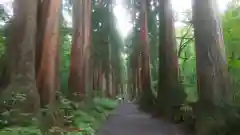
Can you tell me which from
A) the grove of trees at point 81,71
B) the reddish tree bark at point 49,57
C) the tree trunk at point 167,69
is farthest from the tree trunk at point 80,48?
the reddish tree bark at point 49,57

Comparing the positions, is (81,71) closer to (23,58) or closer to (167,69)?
(167,69)

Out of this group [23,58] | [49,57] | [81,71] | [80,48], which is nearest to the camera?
[23,58]

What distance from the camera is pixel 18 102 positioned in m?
8.18

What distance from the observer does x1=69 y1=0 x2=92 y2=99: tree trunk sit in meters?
16.2

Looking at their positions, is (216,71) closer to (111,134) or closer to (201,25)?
(201,25)

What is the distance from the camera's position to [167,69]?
15859mm

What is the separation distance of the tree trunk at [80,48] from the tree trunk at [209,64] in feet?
24.3

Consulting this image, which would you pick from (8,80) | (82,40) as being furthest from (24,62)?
(82,40)

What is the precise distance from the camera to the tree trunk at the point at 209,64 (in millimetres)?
9477

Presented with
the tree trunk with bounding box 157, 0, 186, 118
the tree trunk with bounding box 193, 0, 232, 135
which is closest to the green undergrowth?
the tree trunk with bounding box 157, 0, 186, 118

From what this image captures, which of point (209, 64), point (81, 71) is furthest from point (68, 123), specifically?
point (81, 71)

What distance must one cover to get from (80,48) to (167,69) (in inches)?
176

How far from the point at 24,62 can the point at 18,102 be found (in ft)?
3.90

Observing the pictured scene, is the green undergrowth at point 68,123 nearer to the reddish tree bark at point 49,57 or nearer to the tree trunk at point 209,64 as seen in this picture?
the reddish tree bark at point 49,57
